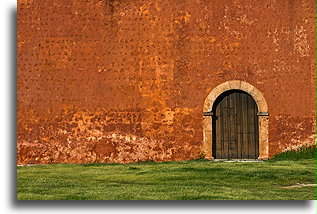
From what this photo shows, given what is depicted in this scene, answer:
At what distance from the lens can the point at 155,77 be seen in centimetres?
1455

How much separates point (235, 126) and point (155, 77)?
243 cm

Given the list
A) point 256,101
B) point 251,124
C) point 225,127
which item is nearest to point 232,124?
point 225,127

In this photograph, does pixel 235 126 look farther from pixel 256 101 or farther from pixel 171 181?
pixel 171 181

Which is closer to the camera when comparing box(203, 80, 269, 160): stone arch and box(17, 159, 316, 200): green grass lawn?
box(17, 159, 316, 200): green grass lawn

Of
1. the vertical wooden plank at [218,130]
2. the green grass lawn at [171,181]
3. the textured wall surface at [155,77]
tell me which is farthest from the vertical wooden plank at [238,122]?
the green grass lawn at [171,181]

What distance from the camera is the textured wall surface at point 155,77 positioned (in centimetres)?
→ 1449

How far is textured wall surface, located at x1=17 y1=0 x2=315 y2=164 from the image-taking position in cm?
1449

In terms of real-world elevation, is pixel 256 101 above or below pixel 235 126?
above

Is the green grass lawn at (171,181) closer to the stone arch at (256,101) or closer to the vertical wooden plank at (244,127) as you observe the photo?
the stone arch at (256,101)

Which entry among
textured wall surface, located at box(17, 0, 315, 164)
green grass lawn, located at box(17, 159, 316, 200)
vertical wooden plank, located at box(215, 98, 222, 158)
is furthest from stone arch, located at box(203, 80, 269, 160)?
green grass lawn, located at box(17, 159, 316, 200)

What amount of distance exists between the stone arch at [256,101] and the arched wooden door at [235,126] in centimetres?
19

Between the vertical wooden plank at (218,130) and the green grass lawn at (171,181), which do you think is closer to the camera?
the green grass lawn at (171,181)

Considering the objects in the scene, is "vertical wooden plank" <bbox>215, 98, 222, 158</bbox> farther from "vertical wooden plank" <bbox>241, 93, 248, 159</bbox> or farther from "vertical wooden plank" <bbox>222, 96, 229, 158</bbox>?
"vertical wooden plank" <bbox>241, 93, 248, 159</bbox>

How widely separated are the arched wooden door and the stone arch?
190mm
